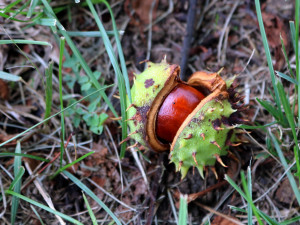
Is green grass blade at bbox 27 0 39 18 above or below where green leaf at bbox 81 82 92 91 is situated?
above

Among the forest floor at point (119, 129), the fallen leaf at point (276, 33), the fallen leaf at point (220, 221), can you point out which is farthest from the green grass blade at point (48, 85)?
the fallen leaf at point (276, 33)

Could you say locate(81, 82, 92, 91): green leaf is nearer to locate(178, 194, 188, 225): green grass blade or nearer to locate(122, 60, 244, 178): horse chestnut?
locate(122, 60, 244, 178): horse chestnut

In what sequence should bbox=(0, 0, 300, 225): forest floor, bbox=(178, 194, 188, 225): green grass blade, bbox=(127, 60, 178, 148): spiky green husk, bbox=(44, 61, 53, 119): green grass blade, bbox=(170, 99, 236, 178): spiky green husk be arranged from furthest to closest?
bbox=(0, 0, 300, 225): forest floor
bbox=(44, 61, 53, 119): green grass blade
bbox=(127, 60, 178, 148): spiky green husk
bbox=(170, 99, 236, 178): spiky green husk
bbox=(178, 194, 188, 225): green grass blade

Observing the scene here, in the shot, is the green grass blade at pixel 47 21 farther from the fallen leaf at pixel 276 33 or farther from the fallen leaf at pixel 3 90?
the fallen leaf at pixel 276 33

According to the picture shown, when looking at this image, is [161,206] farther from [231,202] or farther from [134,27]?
[134,27]

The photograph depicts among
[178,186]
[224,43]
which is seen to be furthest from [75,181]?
[224,43]

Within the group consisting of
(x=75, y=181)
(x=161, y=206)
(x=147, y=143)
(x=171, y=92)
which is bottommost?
(x=161, y=206)

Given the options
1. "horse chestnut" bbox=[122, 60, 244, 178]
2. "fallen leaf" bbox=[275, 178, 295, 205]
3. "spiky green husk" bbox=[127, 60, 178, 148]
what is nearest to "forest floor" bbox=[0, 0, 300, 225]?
"fallen leaf" bbox=[275, 178, 295, 205]

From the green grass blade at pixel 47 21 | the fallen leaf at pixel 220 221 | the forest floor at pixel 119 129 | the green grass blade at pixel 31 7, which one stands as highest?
the green grass blade at pixel 31 7

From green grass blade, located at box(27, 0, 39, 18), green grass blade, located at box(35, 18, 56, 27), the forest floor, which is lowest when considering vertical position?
the forest floor
